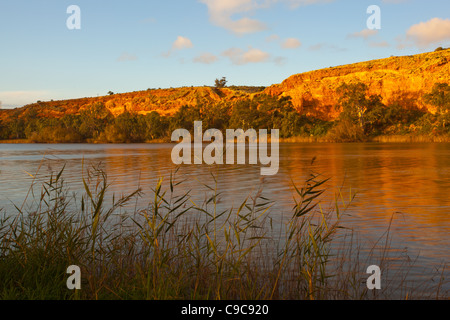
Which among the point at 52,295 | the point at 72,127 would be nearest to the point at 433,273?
the point at 52,295

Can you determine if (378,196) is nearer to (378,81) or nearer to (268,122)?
(268,122)

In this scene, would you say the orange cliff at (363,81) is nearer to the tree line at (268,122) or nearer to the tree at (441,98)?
the tree line at (268,122)

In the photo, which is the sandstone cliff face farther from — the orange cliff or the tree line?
the tree line

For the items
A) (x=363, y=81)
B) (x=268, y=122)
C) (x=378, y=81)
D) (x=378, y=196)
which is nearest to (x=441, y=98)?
(x=378, y=81)

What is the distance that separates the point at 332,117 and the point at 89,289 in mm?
68731

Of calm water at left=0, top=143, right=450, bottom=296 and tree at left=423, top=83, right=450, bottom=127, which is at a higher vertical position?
tree at left=423, top=83, right=450, bottom=127

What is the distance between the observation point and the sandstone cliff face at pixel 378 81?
6397 centimetres

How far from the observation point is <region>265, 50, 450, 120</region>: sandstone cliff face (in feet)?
210

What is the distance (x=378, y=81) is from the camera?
6825 centimetres

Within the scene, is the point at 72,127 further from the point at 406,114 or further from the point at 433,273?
the point at 433,273

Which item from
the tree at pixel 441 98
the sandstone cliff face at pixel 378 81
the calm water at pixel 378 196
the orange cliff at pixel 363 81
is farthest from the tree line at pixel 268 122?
the calm water at pixel 378 196

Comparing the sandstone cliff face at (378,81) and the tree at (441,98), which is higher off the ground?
the sandstone cliff face at (378,81)

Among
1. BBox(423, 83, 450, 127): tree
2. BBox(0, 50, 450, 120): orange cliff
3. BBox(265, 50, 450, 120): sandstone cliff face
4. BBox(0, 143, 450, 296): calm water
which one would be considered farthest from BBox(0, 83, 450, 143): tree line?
BBox(0, 143, 450, 296): calm water

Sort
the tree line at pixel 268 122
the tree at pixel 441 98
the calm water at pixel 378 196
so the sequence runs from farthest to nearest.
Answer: the tree line at pixel 268 122, the tree at pixel 441 98, the calm water at pixel 378 196
